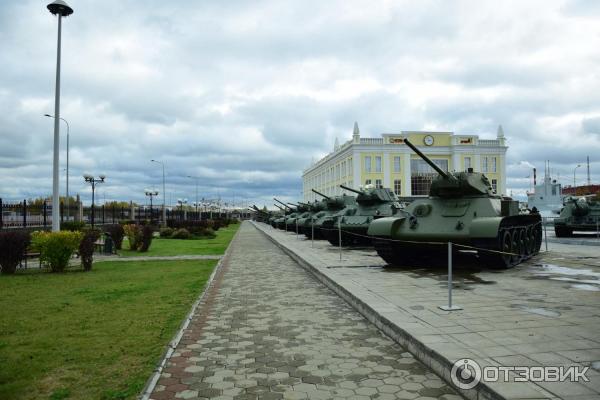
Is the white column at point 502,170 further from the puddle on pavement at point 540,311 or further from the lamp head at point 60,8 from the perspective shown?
the puddle on pavement at point 540,311

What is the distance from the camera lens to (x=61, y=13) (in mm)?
14109

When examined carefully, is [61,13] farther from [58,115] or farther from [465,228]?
[465,228]

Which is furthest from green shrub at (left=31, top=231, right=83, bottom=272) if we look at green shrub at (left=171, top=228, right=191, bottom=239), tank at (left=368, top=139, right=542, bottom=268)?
green shrub at (left=171, top=228, right=191, bottom=239)

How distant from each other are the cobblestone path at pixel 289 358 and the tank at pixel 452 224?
13.9ft

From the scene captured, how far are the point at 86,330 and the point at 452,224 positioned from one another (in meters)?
8.59

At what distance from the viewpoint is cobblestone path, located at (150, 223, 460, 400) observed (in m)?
4.25

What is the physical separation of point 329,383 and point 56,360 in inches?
115

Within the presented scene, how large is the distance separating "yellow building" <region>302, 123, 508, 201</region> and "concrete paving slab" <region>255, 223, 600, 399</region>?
54.2 metres

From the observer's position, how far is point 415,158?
6806 centimetres

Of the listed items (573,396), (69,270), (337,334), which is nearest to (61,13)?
(69,270)

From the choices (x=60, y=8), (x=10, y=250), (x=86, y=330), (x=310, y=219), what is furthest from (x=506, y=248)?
(x=310, y=219)

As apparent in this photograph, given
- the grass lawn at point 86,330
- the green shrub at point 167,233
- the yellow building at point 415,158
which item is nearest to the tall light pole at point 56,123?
the grass lawn at point 86,330
